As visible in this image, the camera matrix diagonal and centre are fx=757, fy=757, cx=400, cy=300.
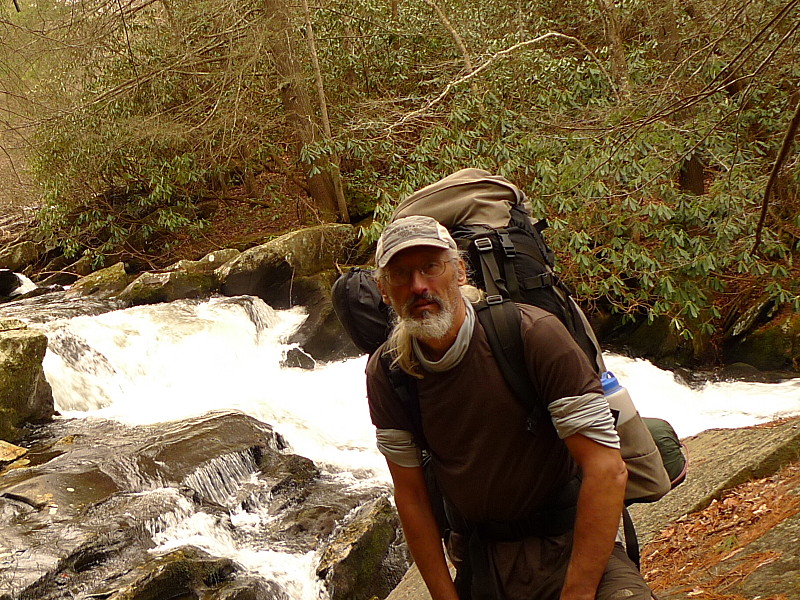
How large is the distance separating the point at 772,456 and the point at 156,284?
991 centimetres

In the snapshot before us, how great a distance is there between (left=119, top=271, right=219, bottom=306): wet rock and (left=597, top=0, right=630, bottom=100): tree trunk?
7.01 m

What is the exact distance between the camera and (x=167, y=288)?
1234 cm

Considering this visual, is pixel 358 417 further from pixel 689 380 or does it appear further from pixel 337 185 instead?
pixel 337 185

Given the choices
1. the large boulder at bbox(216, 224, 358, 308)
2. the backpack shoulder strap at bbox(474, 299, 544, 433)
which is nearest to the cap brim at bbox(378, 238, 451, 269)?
the backpack shoulder strap at bbox(474, 299, 544, 433)

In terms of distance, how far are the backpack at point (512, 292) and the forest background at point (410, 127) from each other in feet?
15.1

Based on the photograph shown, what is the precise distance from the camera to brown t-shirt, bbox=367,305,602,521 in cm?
210

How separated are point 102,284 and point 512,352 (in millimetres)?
12292

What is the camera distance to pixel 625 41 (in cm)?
1290

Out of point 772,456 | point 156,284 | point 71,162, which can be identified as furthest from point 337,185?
point 772,456

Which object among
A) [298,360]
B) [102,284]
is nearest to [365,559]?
[298,360]

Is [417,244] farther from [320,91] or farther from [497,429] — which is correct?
[320,91]

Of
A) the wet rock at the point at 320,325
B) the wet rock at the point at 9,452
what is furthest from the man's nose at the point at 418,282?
the wet rock at the point at 320,325

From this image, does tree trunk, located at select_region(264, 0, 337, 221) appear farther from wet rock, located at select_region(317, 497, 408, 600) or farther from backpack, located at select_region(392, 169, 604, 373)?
backpack, located at select_region(392, 169, 604, 373)

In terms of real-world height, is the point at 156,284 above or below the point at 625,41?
below
